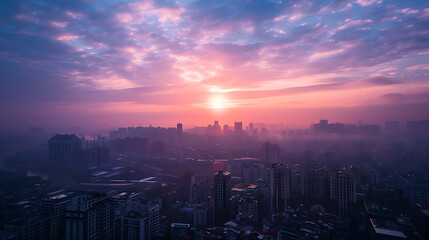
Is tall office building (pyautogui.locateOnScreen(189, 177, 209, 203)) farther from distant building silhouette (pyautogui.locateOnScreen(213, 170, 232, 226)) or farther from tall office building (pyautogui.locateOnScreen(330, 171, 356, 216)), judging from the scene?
tall office building (pyautogui.locateOnScreen(330, 171, 356, 216))

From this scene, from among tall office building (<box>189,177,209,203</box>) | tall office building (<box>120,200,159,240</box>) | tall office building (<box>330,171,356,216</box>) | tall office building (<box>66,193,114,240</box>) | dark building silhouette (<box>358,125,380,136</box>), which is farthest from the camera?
dark building silhouette (<box>358,125,380,136</box>)

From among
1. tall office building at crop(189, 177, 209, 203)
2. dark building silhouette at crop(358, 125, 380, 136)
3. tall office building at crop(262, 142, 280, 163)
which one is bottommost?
tall office building at crop(189, 177, 209, 203)

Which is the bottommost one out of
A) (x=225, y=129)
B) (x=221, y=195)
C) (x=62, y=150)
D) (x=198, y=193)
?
(x=198, y=193)

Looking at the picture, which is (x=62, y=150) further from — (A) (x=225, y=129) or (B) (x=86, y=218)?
(A) (x=225, y=129)

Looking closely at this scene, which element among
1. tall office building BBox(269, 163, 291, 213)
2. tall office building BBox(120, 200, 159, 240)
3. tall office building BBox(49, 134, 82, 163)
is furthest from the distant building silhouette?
tall office building BBox(49, 134, 82, 163)

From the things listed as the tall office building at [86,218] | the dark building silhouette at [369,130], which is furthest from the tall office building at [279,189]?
the dark building silhouette at [369,130]

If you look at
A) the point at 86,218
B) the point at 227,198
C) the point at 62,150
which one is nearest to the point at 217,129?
the point at 62,150

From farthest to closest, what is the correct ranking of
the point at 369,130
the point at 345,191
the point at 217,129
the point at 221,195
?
the point at 217,129, the point at 369,130, the point at 221,195, the point at 345,191
